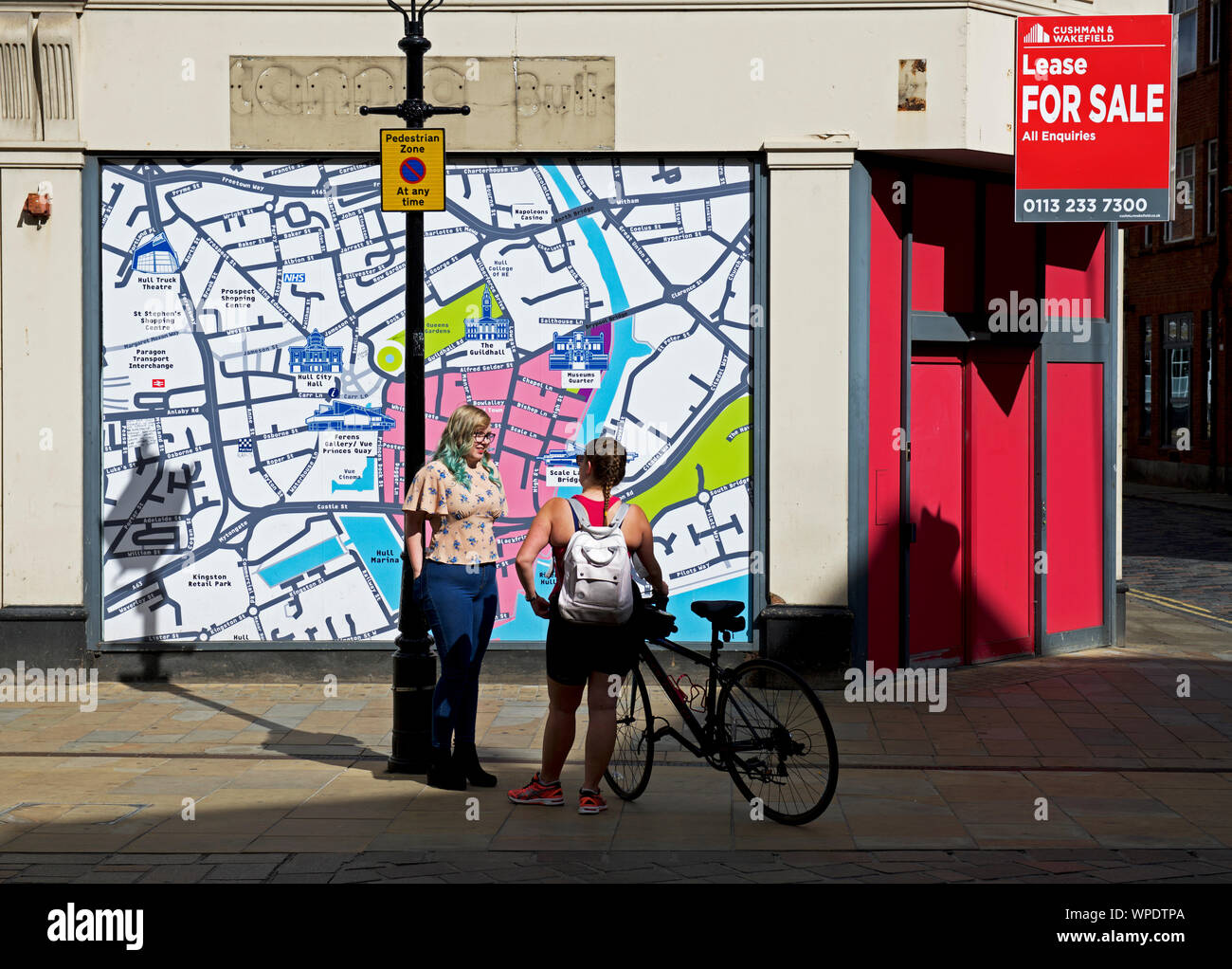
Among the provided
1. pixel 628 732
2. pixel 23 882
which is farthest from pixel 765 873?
pixel 23 882

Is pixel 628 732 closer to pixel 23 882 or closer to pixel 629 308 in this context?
pixel 23 882

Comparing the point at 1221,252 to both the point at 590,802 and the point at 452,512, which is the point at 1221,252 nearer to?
the point at 452,512

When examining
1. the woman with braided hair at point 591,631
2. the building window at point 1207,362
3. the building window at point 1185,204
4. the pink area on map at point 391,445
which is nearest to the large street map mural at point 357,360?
the pink area on map at point 391,445

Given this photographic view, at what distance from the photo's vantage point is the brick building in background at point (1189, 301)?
32781mm

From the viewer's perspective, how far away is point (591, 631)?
7234 mm

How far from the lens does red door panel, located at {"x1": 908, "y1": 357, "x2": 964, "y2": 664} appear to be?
11305 millimetres

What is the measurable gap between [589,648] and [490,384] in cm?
399

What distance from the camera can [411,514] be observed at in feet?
25.7

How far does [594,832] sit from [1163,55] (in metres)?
7.39

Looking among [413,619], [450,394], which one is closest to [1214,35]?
[450,394]

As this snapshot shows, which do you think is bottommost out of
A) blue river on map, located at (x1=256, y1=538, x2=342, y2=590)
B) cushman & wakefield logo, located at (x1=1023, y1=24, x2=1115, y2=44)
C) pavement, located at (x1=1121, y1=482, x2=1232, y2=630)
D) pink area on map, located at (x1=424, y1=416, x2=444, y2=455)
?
pavement, located at (x1=1121, y1=482, x2=1232, y2=630)

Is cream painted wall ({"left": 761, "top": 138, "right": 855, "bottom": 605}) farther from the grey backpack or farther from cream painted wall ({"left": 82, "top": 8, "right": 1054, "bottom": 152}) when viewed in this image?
the grey backpack
